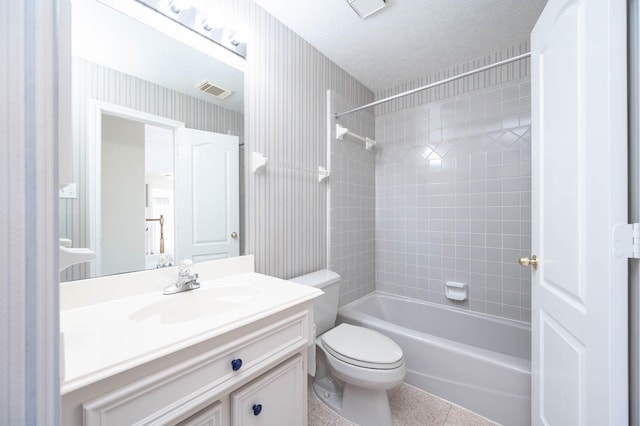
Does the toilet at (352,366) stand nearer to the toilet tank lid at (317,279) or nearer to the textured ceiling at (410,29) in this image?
the toilet tank lid at (317,279)

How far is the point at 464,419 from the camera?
137 cm

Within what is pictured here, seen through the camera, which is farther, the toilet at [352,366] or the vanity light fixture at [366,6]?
the vanity light fixture at [366,6]

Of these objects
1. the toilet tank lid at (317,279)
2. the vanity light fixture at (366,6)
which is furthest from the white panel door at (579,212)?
the toilet tank lid at (317,279)

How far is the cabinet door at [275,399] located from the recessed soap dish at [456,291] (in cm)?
150

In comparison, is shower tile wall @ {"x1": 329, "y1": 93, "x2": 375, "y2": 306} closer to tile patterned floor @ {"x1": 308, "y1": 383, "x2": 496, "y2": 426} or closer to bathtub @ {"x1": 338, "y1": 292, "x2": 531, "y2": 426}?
bathtub @ {"x1": 338, "y1": 292, "x2": 531, "y2": 426}

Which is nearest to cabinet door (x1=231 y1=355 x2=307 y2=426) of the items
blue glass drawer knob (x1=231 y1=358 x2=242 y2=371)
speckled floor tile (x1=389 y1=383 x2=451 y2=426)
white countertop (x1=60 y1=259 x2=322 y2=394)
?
blue glass drawer knob (x1=231 y1=358 x2=242 y2=371)

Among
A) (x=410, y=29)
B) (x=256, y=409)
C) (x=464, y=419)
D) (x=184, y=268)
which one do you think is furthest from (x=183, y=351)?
(x=410, y=29)

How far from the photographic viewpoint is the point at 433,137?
2.15m

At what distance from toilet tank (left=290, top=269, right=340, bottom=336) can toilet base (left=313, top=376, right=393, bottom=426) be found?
0.35 m

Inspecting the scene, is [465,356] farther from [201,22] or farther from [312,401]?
[201,22]

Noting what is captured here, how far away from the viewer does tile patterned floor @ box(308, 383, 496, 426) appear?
1355 millimetres

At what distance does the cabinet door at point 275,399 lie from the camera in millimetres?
798

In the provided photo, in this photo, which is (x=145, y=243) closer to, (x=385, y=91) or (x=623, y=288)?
(x=623, y=288)

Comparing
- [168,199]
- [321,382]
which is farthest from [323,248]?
[168,199]
